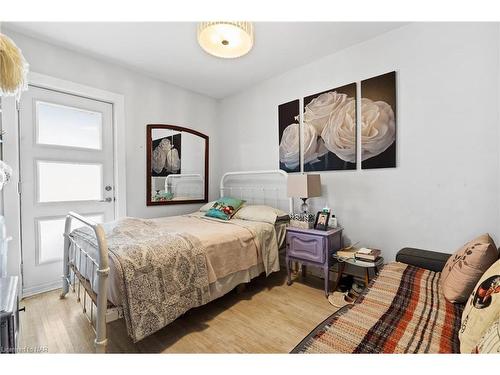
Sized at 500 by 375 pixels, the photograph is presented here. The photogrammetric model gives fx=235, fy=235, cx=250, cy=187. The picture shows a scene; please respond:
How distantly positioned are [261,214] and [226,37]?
5.79 feet

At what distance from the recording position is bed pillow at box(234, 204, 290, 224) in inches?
104

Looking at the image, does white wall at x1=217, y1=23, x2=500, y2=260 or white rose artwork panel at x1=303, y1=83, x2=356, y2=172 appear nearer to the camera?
white wall at x1=217, y1=23, x2=500, y2=260

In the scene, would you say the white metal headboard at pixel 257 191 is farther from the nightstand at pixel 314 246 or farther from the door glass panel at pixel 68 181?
the door glass panel at pixel 68 181

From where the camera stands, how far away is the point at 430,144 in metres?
1.99

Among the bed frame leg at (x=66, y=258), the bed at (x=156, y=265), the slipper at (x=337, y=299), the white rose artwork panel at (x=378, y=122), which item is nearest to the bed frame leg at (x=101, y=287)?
the bed at (x=156, y=265)

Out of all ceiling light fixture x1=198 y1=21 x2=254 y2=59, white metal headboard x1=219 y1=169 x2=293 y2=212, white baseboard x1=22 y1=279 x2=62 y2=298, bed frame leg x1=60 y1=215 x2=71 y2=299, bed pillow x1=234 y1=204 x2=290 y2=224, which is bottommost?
white baseboard x1=22 y1=279 x2=62 y2=298

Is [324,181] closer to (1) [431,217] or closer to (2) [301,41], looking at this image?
(1) [431,217]

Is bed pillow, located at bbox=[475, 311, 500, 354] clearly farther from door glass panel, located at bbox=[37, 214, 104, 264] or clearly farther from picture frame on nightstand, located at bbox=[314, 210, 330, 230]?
door glass panel, located at bbox=[37, 214, 104, 264]

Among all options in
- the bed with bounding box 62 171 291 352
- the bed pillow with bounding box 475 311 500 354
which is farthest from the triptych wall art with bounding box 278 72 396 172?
the bed pillow with bounding box 475 311 500 354

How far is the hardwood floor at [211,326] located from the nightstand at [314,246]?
31cm

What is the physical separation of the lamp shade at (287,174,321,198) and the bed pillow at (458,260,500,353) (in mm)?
1454

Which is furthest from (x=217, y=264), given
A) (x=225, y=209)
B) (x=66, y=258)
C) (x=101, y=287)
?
(x=66, y=258)

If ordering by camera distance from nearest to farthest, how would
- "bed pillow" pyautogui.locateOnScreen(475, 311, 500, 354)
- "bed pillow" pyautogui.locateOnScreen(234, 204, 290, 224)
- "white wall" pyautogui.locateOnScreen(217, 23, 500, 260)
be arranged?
"bed pillow" pyautogui.locateOnScreen(475, 311, 500, 354) < "white wall" pyautogui.locateOnScreen(217, 23, 500, 260) < "bed pillow" pyautogui.locateOnScreen(234, 204, 290, 224)
